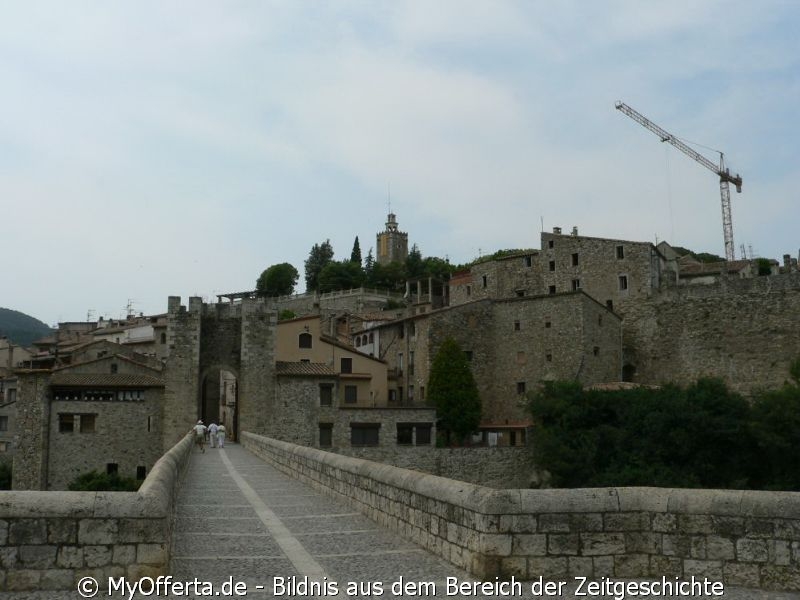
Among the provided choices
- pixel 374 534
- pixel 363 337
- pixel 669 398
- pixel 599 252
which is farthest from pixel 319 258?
pixel 374 534

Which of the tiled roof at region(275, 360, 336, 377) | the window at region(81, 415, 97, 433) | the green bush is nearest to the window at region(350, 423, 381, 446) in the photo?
the tiled roof at region(275, 360, 336, 377)

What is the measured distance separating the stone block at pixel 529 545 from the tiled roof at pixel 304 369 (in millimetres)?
41617

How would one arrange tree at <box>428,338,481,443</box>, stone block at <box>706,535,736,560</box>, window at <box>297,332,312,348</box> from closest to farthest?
stone block at <box>706,535,736,560</box> → tree at <box>428,338,481,443</box> → window at <box>297,332,312,348</box>

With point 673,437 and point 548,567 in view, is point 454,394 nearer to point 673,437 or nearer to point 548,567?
point 673,437

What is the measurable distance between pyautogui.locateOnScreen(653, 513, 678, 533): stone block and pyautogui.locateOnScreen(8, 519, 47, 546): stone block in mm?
5581

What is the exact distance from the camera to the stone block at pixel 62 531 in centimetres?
778

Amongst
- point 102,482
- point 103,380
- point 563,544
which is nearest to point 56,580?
point 563,544

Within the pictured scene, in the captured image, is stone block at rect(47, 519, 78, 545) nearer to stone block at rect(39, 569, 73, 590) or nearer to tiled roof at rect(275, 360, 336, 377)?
stone block at rect(39, 569, 73, 590)

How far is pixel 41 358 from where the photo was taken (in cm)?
6369

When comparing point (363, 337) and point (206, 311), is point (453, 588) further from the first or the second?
point (363, 337)

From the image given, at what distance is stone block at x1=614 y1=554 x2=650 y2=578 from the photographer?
816 centimetres

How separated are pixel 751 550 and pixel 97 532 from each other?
5.92 meters

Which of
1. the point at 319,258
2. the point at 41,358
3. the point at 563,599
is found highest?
the point at 319,258

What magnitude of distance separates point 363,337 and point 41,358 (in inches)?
927
